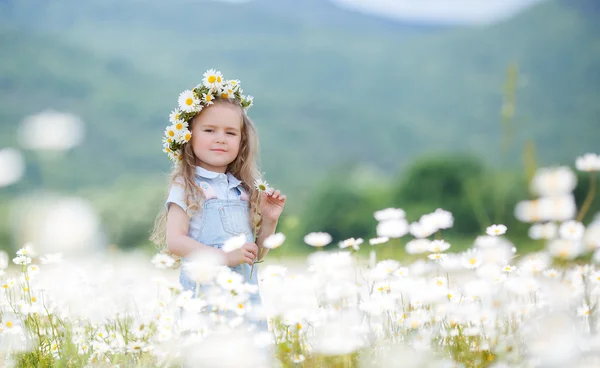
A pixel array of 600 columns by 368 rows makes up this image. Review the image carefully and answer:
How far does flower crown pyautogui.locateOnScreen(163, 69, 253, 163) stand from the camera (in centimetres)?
316

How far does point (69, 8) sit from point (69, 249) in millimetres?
29023

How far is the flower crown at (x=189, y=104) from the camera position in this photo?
10.4 feet

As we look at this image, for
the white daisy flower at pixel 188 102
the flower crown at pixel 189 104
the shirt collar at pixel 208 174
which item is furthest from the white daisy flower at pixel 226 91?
the shirt collar at pixel 208 174

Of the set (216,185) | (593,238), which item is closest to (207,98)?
(216,185)

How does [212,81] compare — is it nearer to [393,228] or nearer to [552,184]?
[393,228]

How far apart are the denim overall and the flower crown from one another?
24 centimetres

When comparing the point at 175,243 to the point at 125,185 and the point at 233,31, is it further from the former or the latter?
the point at 233,31

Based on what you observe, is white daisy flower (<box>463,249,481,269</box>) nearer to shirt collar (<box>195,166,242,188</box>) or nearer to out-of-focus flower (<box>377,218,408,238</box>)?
out-of-focus flower (<box>377,218,408,238</box>)

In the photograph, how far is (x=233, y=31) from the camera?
3778 cm

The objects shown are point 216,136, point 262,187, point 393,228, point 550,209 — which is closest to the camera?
point 550,209

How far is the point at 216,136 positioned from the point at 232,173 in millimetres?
298

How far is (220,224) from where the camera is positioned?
3010 mm

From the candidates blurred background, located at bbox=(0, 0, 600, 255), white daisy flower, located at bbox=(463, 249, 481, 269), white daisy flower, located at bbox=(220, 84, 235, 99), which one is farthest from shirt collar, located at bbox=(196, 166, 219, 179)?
blurred background, located at bbox=(0, 0, 600, 255)

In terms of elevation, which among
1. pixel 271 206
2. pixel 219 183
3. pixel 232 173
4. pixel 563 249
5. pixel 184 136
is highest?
pixel 184 136
